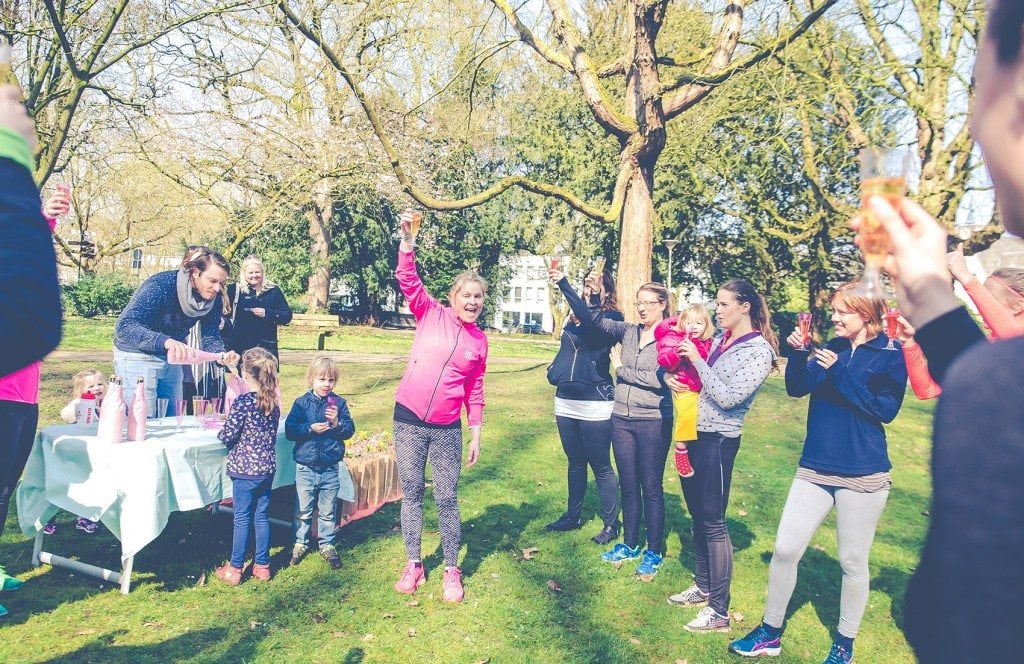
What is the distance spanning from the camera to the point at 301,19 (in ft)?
27.4

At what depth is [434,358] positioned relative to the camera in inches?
200

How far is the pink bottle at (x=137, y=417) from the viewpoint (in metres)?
4.96

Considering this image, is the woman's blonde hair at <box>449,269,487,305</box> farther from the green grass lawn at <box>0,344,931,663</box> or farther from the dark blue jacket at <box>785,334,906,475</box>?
the dark blue jacket at <box>785,334,906,475</box>

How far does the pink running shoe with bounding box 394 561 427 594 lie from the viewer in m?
5.23

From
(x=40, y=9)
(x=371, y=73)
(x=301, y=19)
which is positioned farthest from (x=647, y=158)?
(x=40, y=9)

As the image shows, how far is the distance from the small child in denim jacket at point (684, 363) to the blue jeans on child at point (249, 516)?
116 inches

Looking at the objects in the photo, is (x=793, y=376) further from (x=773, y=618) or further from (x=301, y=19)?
(x=301, y=19)

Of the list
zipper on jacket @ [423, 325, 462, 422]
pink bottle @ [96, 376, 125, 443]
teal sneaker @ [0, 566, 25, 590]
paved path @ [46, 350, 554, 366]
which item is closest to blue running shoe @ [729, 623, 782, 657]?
zipper on jacket @ [423, 325, 462, 422]

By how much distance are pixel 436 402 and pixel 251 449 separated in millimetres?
1370

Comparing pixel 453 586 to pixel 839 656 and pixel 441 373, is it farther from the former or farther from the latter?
pixel 839 656

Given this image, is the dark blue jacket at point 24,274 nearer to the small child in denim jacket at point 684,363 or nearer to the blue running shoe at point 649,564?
the small child in denim jacket at point 684,363

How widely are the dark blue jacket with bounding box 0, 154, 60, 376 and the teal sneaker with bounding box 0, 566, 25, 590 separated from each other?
4.61 m

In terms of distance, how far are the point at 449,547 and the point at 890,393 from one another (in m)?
3.13

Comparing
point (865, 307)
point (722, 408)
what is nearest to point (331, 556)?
point (722, 408)
